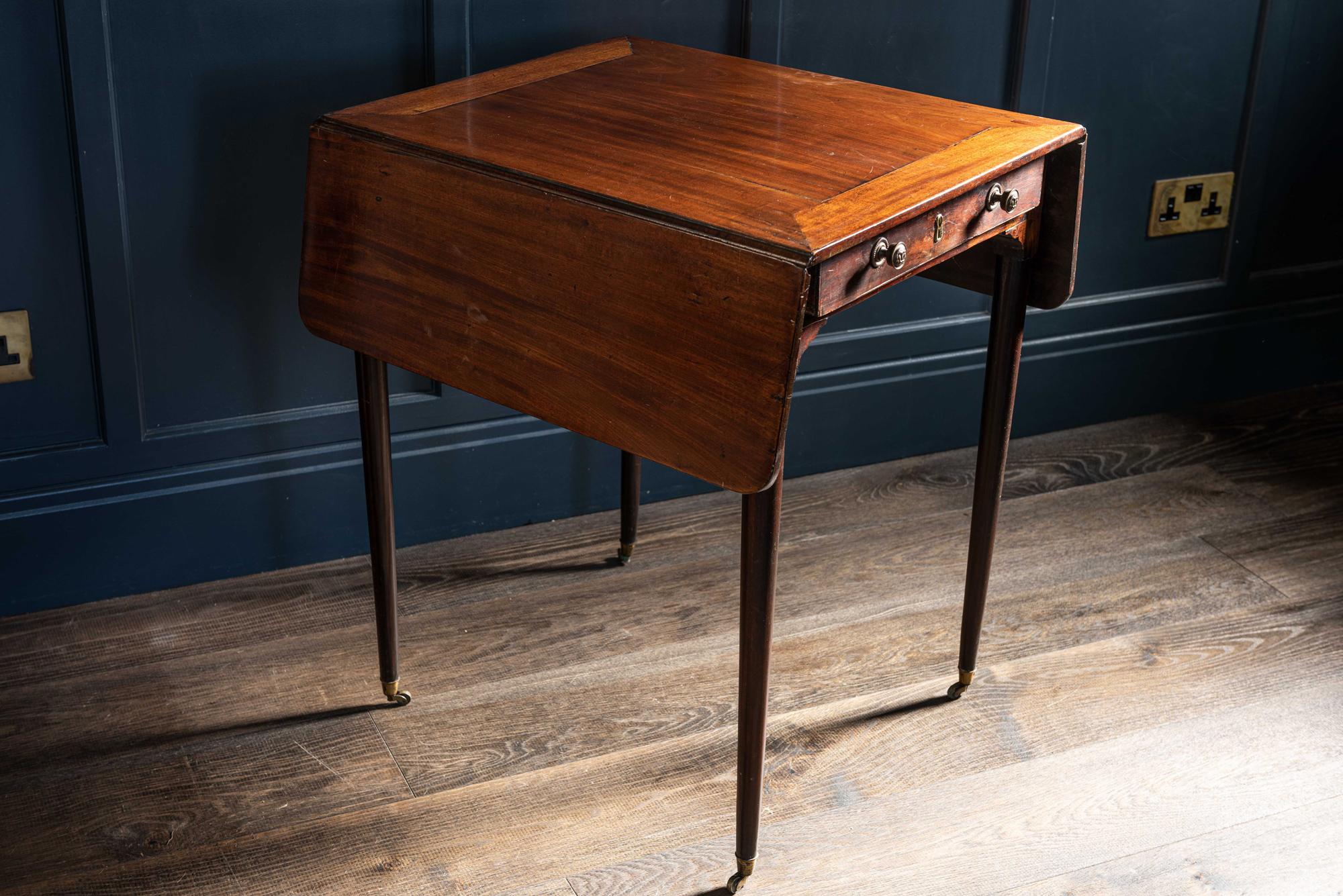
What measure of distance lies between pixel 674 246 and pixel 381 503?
57 cm

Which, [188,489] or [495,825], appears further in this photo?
[188,489]

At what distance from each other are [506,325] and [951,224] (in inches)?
17.8

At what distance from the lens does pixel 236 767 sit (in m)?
1.66

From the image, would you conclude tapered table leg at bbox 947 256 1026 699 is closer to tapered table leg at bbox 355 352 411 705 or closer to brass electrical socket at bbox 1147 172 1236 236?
tapered table leg at bbox 355 352 411 705

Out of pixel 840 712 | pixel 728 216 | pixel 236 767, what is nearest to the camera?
pixel 728 216

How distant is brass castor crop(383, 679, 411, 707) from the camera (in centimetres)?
176

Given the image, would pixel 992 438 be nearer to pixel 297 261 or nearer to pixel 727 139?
pixel 727 139

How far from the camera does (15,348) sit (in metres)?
1.82

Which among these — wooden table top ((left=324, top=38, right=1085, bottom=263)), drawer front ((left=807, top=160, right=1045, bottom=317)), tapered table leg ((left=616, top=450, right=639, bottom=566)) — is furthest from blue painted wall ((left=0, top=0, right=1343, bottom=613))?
drawer front ((left=807, top=160, right=1045, bottom=317))

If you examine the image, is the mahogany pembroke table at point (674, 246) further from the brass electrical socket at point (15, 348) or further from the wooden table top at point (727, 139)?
the brass electrical socket at point (15, 348)

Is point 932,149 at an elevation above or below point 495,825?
above

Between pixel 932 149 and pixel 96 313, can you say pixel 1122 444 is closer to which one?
pixel 932 149

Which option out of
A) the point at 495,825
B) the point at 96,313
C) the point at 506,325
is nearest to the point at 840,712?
the point at 495,825

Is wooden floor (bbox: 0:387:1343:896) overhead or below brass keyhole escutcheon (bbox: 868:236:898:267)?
below
